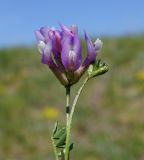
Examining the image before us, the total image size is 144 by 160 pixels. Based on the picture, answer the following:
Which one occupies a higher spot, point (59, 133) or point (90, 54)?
point (90, 54)

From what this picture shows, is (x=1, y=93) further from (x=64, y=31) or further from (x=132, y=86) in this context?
(x=64, y=31)

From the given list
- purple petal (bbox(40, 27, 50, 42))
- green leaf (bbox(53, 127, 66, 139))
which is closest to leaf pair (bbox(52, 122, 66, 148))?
green leaf (bbox(53, 127, 66, 139))

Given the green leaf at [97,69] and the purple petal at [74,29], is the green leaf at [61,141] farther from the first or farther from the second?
the purple petal at [74,29]

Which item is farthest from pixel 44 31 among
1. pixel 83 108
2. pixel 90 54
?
pixel 83 108

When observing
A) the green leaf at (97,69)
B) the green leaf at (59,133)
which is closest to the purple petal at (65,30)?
the green leaf at (97,69)

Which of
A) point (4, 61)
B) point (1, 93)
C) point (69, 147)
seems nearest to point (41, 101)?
point (1, 93)

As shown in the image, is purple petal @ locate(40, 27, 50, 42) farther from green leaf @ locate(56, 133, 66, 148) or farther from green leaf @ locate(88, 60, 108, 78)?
green leaf @ locate(56, 133, 66, 148)

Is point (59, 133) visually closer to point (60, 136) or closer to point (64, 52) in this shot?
point (60, 136)
